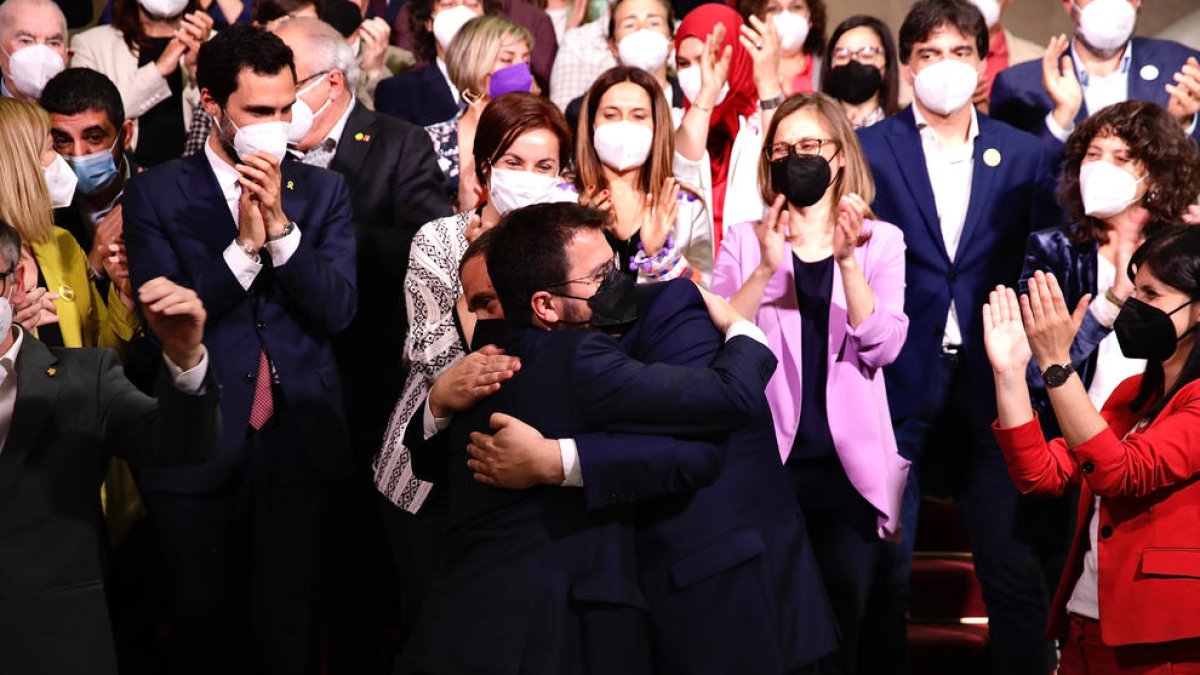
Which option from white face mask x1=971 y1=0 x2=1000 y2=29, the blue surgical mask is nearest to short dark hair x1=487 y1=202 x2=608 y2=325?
the blue surgical mask

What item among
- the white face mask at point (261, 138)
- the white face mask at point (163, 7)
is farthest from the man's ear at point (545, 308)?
the white face mask at point (163, 7)

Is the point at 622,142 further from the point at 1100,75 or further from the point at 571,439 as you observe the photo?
the point at 1100,75

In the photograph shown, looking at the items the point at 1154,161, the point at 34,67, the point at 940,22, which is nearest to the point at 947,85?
the point at 940,22

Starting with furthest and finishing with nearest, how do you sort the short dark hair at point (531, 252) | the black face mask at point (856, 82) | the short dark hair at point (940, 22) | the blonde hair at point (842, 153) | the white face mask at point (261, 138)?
the black face mask at point (856, 82)
the short dark hair at point (940, 22)
the blonde hair at point (842, 153)
the white face mask at point (261, 138)
the short dark hair at point (531, 252)

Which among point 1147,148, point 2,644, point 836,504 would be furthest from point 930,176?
point 2,644

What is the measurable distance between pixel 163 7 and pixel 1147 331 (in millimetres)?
4056

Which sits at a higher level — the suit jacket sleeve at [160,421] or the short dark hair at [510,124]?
the short dark hair at [510,124]

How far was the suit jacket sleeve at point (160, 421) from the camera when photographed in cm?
311

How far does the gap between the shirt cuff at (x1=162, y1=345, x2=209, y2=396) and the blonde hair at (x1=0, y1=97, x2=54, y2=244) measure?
1479 mm

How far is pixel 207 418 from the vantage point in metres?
3.13

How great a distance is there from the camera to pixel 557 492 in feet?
10.2

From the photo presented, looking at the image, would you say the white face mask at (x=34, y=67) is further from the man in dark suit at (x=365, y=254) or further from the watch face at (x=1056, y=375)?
the watch face at (x=1056, y=375)

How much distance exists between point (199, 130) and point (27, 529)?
2203 millimetres

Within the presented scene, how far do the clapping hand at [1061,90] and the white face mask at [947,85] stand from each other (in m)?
0.47
